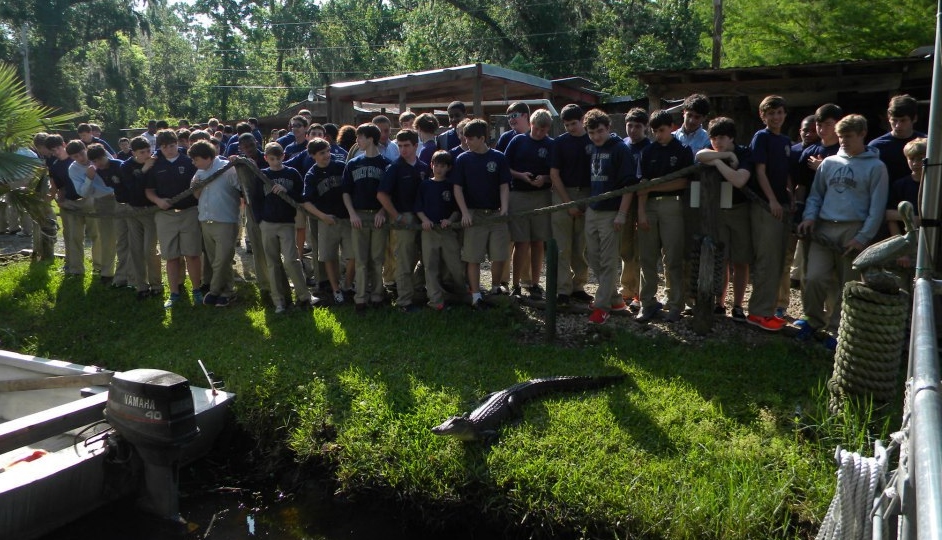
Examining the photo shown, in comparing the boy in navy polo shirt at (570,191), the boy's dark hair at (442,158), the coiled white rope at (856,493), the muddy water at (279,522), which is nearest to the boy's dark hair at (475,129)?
the boy's dark hair at (442,158)

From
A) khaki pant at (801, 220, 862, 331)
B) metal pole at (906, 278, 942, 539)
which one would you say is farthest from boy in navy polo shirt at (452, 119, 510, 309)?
metal pole at (906, 278, 942, 539)

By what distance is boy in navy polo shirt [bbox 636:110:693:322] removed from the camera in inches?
257

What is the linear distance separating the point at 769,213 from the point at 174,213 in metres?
5.93

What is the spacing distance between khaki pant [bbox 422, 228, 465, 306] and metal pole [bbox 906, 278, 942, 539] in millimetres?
5696

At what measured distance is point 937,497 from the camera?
110cm

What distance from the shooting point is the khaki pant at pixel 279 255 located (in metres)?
7.80

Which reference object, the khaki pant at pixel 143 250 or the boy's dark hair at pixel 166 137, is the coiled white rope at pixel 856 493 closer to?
the boy's dark hair at pixel 166 137

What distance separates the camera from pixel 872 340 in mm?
4512

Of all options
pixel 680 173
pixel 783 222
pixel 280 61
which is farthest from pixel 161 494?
pixel 280 61

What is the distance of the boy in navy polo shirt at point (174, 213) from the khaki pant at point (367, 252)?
197 centimetres

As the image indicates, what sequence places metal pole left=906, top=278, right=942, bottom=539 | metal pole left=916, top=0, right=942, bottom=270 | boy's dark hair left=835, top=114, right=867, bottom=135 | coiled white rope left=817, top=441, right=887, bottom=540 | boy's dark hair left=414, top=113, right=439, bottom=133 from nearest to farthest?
A: metal pole left=906, top=278, right=942, bottom=539 < coiled white rope left=817, top=441, right=887, bottom=540 < metal pole left=916, top=0, right=942, bottom=270 < boy's dark hair left=835, top=114, right=867, bottom=135 < boy's dark hair left=414, top=113, right=439, bottom=133

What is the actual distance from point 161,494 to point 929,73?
9324 millimetres

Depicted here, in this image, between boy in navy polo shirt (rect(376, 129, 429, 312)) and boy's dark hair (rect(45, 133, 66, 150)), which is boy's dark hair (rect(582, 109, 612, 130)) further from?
boy's dark hair (rect(45, 133, 66, 150))

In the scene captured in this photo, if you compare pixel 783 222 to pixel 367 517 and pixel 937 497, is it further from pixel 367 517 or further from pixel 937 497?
pixel 937 497
